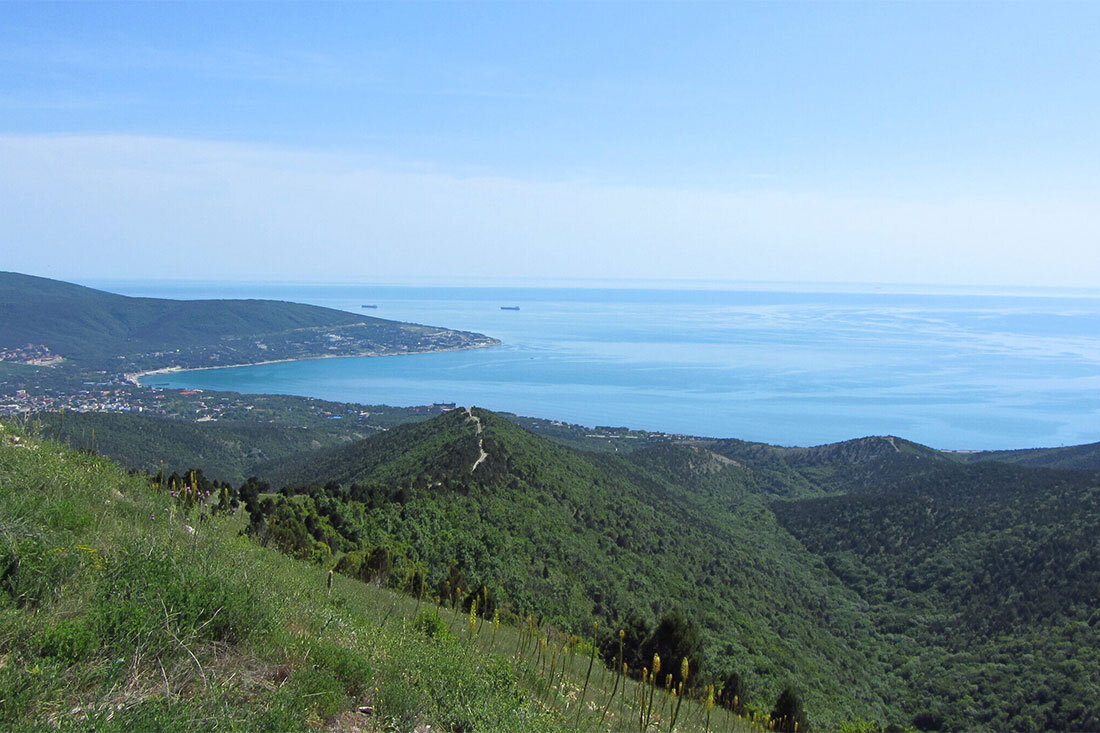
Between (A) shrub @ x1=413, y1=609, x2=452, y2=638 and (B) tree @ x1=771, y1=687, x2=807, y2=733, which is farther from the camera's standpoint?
(B) tree @ x1=771, y1=687, x2=807, y2=733

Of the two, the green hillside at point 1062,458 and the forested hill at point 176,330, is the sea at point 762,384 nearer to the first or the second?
the forested hill at point 176,330

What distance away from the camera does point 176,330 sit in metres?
144

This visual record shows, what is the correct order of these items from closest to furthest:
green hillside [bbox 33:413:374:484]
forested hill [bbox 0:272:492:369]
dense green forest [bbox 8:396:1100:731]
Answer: dense green forest [bbox 8:396:1100:731]
green hillside [bbox 33:413:374:484]
forested hill [bbox 0:272:492:369]

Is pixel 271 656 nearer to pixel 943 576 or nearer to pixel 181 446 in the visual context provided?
pixel 943 576

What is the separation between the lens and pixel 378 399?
100 meters

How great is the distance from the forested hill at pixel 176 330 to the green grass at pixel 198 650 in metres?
124

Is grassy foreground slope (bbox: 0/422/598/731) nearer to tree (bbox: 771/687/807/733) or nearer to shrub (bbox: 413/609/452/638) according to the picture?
shrub (bbox: 413/609/452/638)

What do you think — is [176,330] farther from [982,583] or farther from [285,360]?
[982,583]

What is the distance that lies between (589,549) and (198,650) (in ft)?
69.1

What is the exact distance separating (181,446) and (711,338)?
476 ft

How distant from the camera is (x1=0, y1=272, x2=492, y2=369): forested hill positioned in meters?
119

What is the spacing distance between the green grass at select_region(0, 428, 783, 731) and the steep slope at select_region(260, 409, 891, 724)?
720 centimetres

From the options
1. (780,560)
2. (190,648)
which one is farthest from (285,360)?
(190,648)

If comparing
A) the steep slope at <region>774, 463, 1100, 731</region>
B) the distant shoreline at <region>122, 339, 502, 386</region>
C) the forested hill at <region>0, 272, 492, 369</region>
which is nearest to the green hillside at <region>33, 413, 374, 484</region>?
the steep slope at <region>774, 463, 1100, 731</region>
